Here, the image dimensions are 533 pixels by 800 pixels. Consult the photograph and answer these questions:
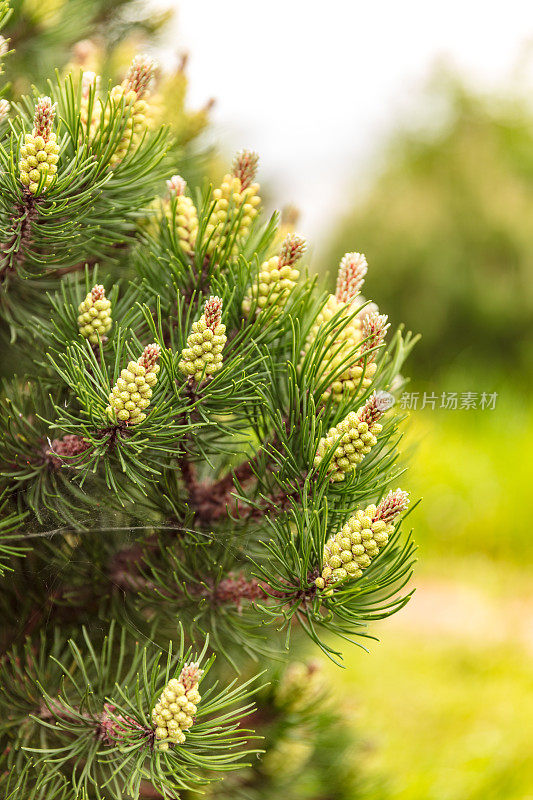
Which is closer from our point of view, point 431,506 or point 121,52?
point 121,52

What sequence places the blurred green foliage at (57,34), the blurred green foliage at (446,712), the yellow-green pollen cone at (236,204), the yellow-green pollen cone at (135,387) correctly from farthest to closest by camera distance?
the blurred green foliage at (446,712), the blurred green foliage at (57,34), the yellow-green pollen cone at (236,204), the yellow-green pollen cone at (135,387)

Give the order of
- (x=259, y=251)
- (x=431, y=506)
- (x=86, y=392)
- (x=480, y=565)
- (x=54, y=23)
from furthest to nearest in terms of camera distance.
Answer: (x=431, y=506) → (x=480, y=565) → (x=54, y=23) → (x=259, y=251) → (x=86, y=392)

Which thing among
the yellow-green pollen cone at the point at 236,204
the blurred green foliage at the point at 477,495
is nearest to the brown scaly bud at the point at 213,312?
the yellow-green pollen cone at the point at 236,204

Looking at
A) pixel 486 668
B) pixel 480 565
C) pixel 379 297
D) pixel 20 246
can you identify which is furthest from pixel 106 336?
pixel 379 297

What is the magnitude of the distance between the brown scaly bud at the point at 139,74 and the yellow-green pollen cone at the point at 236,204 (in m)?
0.08

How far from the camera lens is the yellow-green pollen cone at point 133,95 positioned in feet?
1.53

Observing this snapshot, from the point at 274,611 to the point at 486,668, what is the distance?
1.82m

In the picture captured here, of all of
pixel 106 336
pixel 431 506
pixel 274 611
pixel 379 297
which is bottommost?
pixel 274 611

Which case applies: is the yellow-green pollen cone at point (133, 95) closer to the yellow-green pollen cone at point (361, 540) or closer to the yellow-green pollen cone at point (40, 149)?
the yellow-green pollen cone at point (40, 149)

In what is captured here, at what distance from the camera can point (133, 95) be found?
467 millimetres

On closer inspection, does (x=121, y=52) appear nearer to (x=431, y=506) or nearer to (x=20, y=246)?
(x=20, y=246)

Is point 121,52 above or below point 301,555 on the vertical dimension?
above

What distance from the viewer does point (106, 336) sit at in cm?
47

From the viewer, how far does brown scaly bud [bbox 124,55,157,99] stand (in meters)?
0.47
